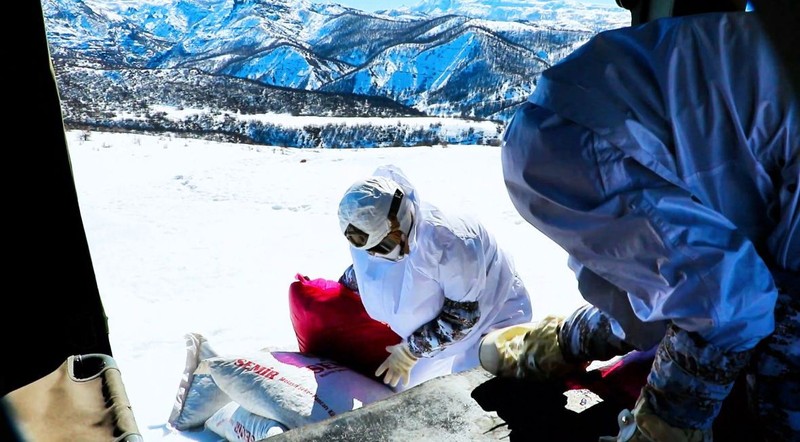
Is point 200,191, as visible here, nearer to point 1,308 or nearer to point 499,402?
point 1,308

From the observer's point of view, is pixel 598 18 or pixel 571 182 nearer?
pixel 571 182

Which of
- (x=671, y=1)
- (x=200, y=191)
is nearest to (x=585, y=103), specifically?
(x=671, y=1)

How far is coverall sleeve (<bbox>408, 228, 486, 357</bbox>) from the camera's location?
2148 millimetres

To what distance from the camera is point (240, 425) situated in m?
2.24

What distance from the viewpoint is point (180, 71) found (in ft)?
169

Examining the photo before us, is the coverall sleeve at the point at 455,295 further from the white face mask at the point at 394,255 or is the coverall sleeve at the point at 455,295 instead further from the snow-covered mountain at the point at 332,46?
the snow-covered mountain at the point at 332,46

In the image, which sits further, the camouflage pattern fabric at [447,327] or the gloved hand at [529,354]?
the camouflage pattern fabric at [447,327]

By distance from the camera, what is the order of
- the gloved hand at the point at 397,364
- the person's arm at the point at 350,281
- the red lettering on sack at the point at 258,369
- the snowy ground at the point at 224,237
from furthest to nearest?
the snowy ground at the point at 224,237
the person's arm at the point at 350,281
the gloved hand at the point at 397,364
the red lettering on sack at the point at 258,369

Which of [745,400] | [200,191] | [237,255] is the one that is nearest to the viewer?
[745,400]

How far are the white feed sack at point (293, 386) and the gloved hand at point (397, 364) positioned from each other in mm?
44

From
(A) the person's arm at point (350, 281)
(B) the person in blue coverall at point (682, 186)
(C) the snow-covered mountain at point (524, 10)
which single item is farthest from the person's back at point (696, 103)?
(C) the snow-covered mountain at point (524, 10)

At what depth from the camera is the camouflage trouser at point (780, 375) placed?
101cm

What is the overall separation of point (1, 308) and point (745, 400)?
173 cm

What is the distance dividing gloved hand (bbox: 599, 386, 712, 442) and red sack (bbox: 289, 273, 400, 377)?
1465 millimetres
